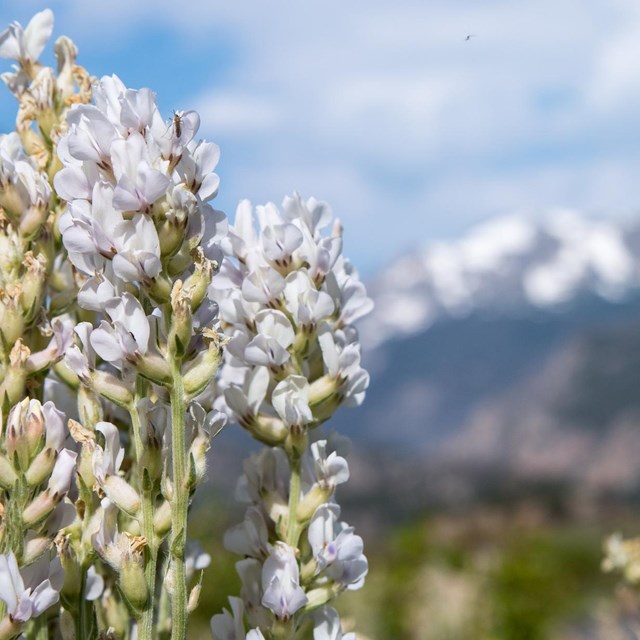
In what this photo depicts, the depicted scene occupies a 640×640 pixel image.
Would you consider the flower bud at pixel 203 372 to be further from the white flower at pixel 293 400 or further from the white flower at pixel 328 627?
the white flower at pixel 328 627

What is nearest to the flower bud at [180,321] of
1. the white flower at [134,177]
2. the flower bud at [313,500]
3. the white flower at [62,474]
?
the white flower at [134,177]

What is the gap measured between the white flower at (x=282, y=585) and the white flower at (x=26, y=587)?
0.87 feet

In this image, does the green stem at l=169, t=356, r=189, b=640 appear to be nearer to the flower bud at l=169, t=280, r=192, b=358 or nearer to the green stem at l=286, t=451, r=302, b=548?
the flower bud at l=169, t=280, r=192, b=358

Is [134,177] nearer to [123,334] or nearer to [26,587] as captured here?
[123,334]

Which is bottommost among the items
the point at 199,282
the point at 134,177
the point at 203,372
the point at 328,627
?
the point at 328,627

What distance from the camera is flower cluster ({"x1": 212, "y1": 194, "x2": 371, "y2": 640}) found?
1293mm

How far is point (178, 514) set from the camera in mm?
1100

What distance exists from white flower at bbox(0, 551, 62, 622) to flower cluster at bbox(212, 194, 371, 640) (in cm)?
24

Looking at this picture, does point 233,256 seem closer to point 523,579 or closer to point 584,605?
point 523,579

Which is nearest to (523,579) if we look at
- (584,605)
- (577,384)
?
(584,605)

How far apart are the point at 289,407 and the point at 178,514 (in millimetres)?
256

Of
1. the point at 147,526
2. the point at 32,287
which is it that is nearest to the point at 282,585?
the point at 147,526

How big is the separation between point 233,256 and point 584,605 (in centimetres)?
1894

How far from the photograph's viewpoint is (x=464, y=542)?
26266mm
